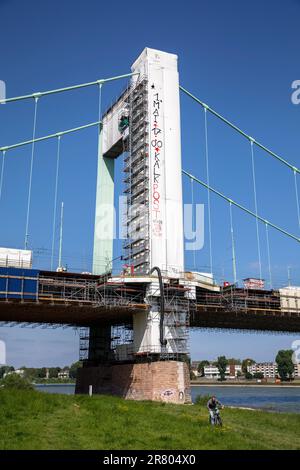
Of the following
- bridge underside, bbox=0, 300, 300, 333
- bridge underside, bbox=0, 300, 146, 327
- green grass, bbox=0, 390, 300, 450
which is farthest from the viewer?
bridge underside, bbox=0, 300, 300, 333

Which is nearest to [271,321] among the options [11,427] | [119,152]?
[119,152]

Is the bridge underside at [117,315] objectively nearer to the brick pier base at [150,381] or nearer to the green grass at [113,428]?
the brick pier base at [150,381]

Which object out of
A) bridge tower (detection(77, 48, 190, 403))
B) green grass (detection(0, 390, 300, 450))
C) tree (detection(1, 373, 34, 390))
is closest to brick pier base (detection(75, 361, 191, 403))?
bridge tower (detection(77, 48, 190, 403))

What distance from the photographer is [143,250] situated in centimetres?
6700

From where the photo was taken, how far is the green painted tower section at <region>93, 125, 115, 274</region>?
78.1 metres

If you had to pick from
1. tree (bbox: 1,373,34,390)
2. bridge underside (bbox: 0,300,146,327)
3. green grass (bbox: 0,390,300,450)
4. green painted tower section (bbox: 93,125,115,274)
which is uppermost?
green painted tower section (bbox: 93,125,115,274)

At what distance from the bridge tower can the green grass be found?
1945 centimetres

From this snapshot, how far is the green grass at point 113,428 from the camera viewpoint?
2420 cm

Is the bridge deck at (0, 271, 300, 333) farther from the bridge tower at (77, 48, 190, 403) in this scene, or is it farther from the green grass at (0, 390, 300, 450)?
the green grass at (0, 390, 300, 450)

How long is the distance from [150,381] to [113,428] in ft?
106

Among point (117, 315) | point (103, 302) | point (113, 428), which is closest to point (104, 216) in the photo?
point (117, 315)

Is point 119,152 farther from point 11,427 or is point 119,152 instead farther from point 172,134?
point 11,427

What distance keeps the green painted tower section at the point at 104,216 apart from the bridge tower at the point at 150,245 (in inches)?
6.4
